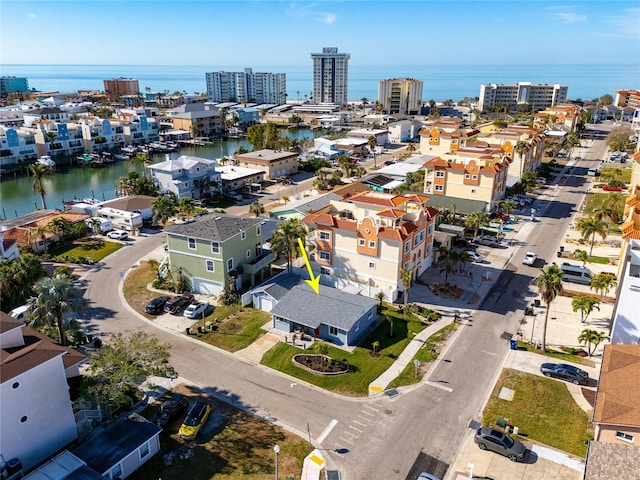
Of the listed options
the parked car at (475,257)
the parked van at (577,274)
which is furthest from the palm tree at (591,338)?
the parked car at (475,257)

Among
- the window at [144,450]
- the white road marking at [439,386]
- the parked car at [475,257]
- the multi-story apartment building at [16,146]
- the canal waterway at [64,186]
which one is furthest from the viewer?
the multi-story apartment building at [16,146]

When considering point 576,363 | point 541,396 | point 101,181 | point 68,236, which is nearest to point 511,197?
point 576,363

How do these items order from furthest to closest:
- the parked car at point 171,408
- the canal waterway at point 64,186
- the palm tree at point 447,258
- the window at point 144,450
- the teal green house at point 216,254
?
the canal waterway at point 64,186
the palm tree at point 447,258
the teal green house at point 216,254
the parked car at point 171,408
the window at point 144,450

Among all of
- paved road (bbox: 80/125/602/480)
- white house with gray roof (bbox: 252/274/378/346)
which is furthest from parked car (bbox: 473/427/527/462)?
white house with gray roof (bbox: 252/274/378/346)

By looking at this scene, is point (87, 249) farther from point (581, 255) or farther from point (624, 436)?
point (581, 255)

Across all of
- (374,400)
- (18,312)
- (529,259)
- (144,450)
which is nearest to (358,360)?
(374,400)

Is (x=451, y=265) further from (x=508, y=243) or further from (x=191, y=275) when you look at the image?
(x=191, y=275)

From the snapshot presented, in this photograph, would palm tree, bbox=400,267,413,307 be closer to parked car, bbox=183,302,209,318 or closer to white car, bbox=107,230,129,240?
parked car, bbox=183,302,209,318

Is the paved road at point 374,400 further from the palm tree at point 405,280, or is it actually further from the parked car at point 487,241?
the parked car at point 487,241
